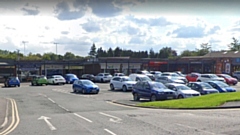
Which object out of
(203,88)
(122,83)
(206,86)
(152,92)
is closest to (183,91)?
(152,92)

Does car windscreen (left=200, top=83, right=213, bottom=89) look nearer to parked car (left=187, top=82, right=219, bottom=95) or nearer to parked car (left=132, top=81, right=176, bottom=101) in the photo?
parked car (left=187, top=82, right=219, bottom=95)

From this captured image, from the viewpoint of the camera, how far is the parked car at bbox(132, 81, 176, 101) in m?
27.3

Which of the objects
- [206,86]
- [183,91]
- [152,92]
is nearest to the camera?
[152,92]

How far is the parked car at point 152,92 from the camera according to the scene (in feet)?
89.7

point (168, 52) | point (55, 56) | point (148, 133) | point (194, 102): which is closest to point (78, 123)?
point (148, 133)

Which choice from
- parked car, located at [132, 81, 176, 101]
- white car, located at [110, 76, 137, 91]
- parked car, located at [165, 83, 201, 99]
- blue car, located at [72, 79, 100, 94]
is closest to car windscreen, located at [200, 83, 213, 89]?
parked car, located at [165, 83, 201, 99]

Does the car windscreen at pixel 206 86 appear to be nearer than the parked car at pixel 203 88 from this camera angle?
No

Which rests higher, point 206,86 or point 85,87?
point 206,86

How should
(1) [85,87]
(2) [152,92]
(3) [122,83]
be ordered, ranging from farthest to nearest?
(3) [122,83]
(1) [85,87]
(2) [152,92]

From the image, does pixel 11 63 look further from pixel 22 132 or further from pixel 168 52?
pixel 168 52

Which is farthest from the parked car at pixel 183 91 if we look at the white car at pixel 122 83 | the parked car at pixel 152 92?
the white car at pixel 122 83

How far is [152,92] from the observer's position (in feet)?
90.5

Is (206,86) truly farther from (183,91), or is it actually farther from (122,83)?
(122,83)

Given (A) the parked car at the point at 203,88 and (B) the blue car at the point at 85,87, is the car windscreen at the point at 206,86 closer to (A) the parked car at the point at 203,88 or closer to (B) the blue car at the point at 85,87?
(A) the parked car at the point at 203,88
